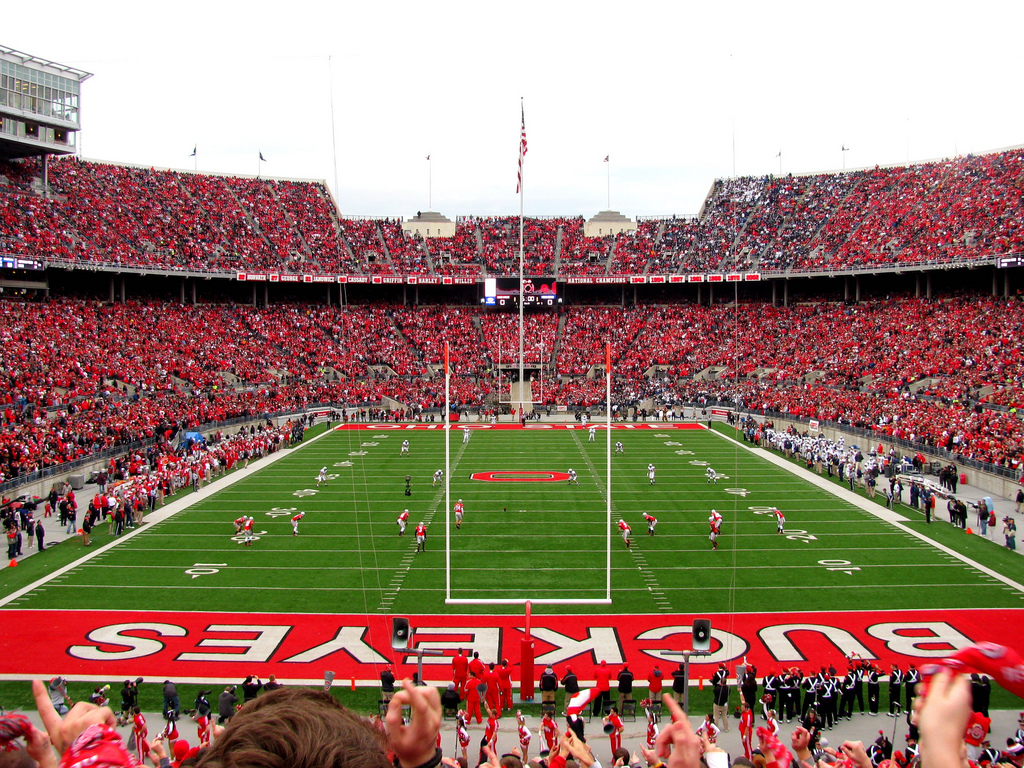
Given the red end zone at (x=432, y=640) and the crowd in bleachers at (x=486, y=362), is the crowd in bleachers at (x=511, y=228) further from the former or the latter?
the red end zone at (x=432, y=640)

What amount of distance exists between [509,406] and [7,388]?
85.2 ft

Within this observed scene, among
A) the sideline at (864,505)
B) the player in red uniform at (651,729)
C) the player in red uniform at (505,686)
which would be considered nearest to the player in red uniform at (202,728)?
the player in red uniform at (505,686)

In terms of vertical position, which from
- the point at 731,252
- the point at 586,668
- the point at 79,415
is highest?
the point at 731,252

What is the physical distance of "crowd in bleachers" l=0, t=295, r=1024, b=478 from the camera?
101 feet

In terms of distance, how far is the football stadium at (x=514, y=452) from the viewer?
41.2 feet

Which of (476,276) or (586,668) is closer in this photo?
(586,668)

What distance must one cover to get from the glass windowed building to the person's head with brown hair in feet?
169

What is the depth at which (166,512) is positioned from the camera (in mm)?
23484

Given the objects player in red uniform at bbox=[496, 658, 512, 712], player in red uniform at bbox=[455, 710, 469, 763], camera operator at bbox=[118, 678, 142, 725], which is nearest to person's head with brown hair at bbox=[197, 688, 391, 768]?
player in red uniform at bbox=[455, 710, 469, 763]

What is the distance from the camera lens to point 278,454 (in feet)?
113

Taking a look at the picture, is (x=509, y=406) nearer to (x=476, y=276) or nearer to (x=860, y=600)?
(x=476, y=276)

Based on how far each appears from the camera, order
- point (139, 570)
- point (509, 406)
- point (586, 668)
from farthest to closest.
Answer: point (509, 406)
point (139, 570)
point (586, 668)

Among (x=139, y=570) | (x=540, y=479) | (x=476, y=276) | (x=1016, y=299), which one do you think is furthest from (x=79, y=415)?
(x=1016, y=299)

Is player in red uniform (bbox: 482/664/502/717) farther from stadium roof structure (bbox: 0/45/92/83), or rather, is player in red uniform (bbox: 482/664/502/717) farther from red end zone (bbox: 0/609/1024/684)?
stadium roof structure (bbox: 0/45/92/83)
